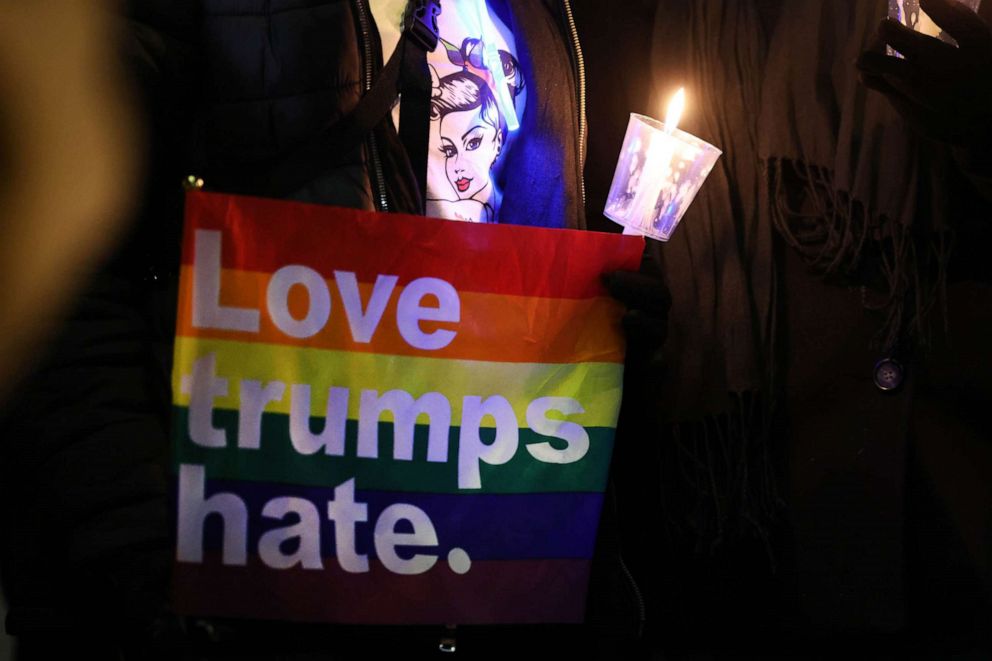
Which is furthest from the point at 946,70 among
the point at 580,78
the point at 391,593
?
the point at 391,593

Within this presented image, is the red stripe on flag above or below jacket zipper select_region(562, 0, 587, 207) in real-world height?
below

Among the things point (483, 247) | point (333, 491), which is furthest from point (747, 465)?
point (333, 491)

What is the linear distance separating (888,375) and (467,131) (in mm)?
977

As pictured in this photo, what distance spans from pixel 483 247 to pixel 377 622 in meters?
0.61

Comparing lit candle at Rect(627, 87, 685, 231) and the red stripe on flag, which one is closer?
the red stripe on flag

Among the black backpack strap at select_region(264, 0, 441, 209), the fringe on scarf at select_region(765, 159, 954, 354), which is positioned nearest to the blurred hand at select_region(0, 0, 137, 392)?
the black backpack strap at select_region(264, 0, 441, 209)

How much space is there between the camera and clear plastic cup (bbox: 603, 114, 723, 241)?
1.37 m

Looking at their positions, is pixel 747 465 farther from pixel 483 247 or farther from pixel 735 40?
pixel 735 40

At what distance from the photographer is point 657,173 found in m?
1.37

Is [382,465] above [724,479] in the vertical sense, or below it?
above

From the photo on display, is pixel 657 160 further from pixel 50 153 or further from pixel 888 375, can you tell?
pixel 50 153

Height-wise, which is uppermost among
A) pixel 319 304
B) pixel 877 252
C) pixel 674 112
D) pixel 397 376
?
pixel 674 112

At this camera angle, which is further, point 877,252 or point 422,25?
point 877,252

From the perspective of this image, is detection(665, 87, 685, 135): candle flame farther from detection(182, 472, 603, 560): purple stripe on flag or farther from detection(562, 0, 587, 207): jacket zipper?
detection(182, 472, 603, 560): purple stripe on flag
